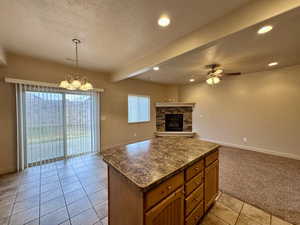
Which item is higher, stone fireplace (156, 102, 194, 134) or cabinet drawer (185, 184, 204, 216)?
stone fireplace (156, 102, 194, 134)

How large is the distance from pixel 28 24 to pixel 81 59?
132 cm

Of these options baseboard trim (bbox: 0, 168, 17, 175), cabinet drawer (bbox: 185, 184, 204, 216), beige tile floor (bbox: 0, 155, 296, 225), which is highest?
cabinet drawer (bbox: 185, 184, 204, 216)

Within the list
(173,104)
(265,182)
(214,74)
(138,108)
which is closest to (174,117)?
(173,104)

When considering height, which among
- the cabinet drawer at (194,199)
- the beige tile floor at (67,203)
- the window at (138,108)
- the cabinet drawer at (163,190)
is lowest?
the beige tile floor at (67,203)

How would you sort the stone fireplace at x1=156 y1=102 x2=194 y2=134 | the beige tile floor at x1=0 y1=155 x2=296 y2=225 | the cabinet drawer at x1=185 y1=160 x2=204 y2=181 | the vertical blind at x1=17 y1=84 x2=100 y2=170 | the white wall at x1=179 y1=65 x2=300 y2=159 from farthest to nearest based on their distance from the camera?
1. the stone fireplace at x1=156 y1=102 x2=194 y2=134
2. the white wall at x1=179 y1=65 x2=300 y2=159
3. the vertical blind at x1=17 y1=84 x2=100 y2=170
4. the beige tile floor at x1=0 y1=155 x2=296 y2=225
5. the cabinet drawer at x1=185 y1=160 x2=204 y2=181

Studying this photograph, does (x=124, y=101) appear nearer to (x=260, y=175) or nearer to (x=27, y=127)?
(x=27, y=127)

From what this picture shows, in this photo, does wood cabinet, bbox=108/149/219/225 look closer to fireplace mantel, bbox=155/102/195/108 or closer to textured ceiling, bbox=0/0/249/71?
textured ceiling, bbox=0/0/249/71

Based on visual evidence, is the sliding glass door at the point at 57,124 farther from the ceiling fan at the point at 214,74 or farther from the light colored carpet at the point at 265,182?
the light colored carpet at the point at 265,182

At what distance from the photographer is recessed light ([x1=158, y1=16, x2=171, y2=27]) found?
5.82ft

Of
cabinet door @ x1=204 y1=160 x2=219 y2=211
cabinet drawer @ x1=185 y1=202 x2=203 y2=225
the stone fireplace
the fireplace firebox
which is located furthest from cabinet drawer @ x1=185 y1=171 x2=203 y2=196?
the fireplace firebox

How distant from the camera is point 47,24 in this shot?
6.24 ft

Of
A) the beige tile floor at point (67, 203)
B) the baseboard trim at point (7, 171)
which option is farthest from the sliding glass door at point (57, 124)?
the beige tile floor at point (67, 203)

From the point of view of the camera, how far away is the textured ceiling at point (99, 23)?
1.55 metres

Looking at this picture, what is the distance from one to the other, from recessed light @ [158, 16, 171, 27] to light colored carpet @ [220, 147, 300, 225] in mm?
2909
